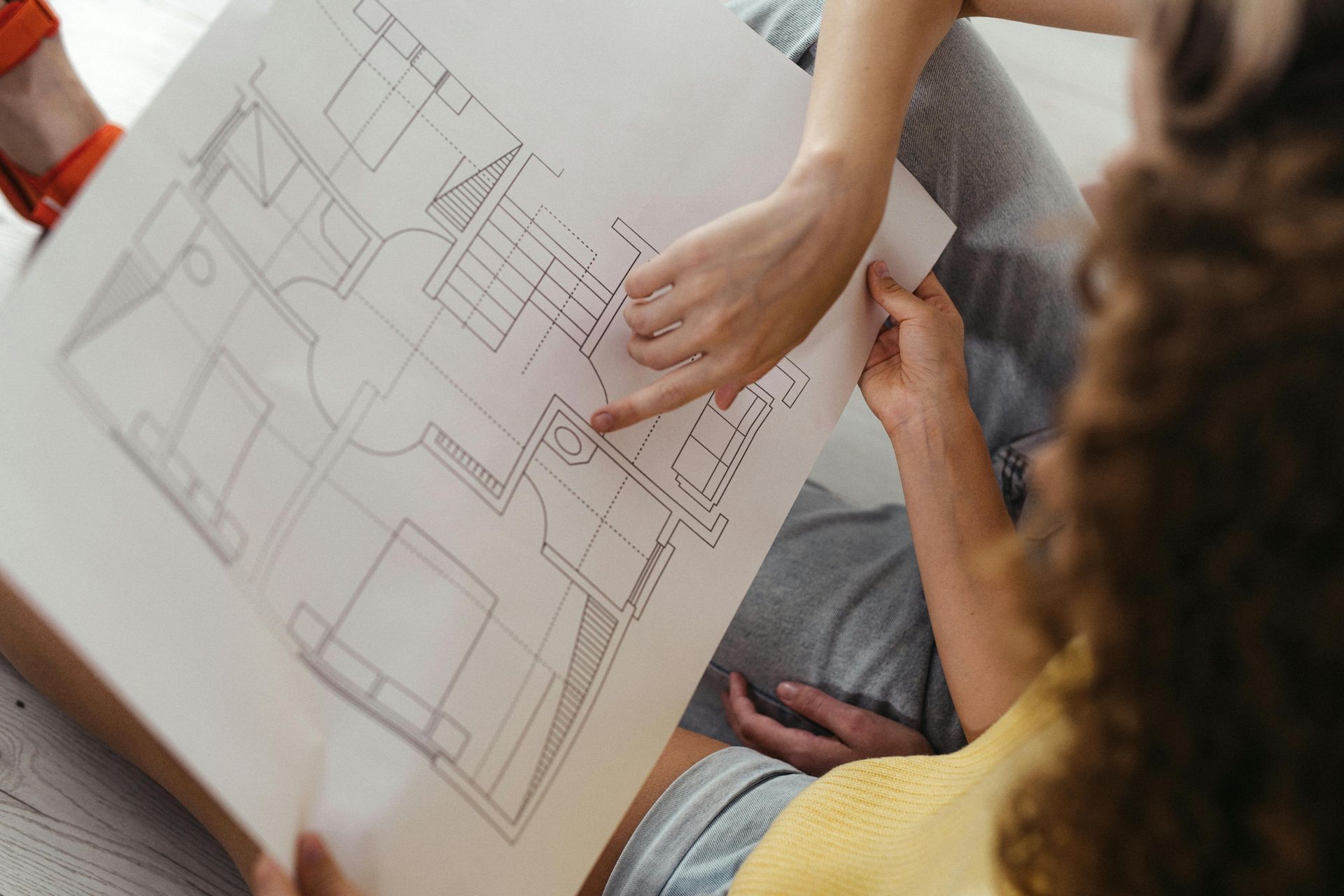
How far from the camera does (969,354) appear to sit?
71 cm

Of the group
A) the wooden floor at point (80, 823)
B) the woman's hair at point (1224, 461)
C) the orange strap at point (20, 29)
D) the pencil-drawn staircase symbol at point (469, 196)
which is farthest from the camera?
the orange strap at point (20, 29)

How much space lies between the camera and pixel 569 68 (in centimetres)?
50

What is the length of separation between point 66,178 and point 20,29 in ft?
0.40

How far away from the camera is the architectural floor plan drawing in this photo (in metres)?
0.36

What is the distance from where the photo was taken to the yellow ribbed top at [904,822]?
0.41 m

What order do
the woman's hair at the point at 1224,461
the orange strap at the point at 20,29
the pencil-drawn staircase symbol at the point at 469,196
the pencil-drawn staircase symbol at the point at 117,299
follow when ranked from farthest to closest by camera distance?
the orange strap at the point at 20,29 → the pencil-drawn staircase symbol at the point at 469,196 → the pencil-drawn staircase symbol at the point at 117,299 → the woman's hair at the point at 1224,461

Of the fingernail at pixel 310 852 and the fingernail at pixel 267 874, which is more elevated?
the fingernail at pixel 310 852

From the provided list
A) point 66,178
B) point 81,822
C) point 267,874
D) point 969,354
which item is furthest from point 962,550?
point 66,178

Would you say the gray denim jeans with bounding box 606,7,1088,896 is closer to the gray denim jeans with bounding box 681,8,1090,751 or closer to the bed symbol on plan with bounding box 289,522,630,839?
the gray denim jeans with bounding box 681,8,1090,751

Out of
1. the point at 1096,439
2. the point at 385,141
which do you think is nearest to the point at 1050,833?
the point at 1096,439

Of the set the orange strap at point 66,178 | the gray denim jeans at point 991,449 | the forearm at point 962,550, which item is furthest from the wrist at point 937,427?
the orange strap at point 66,178

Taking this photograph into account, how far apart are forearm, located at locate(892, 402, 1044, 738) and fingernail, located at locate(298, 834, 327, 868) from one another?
0.39 m

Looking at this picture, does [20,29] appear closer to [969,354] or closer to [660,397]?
[660,397]

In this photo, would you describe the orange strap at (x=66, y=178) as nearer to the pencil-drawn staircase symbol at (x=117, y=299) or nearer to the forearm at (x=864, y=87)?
the pencil-drawn staircase symbol at (x=117, y=299)
